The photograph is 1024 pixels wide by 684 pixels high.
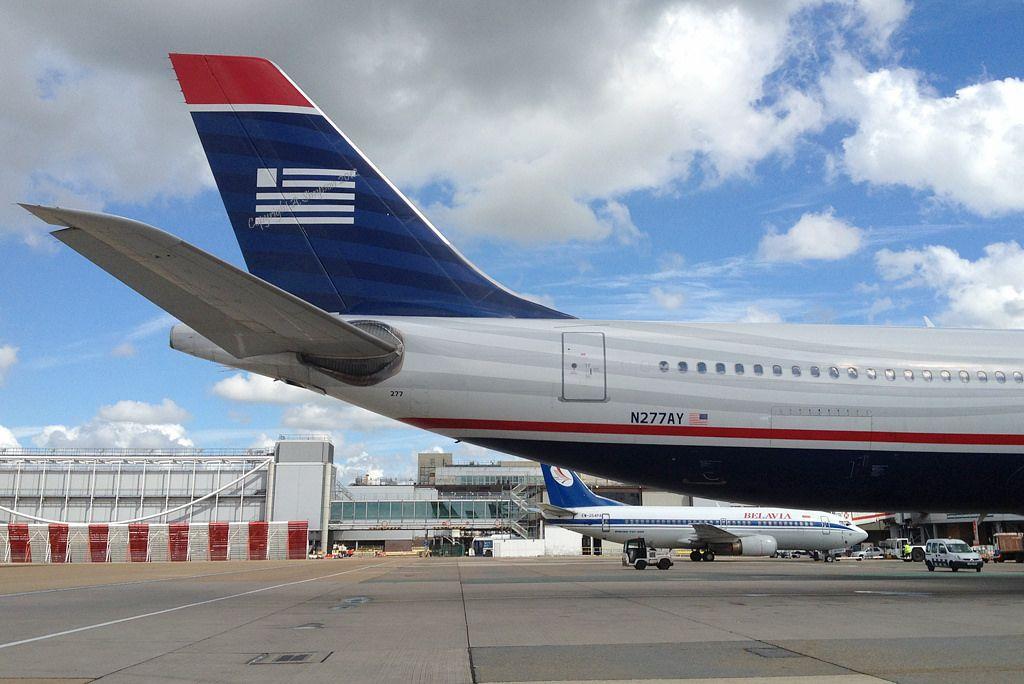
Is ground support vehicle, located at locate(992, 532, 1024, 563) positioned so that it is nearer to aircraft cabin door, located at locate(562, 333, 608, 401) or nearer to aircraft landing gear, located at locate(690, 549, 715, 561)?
aircraft landing gear, located at locate(690, 549, 715, 561)

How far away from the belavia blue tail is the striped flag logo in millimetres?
17

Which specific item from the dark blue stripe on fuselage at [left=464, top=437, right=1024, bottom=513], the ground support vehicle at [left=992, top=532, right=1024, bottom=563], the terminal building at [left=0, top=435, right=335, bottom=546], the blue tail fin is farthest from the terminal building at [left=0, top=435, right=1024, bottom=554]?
the dark blue stripe on fuselage at [left=464, top=437, right=1024, bottom=513]

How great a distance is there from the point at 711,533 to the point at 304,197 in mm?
33868

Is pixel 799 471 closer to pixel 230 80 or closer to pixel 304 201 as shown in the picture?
pixel 304 201

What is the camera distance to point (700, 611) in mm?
10820

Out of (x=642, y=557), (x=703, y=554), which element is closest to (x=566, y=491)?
(x=642, y=557)

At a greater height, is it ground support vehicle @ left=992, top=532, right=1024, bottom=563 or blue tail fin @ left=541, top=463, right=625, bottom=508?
blue tail fin @ left=541, top=463, right=625, bottom=508

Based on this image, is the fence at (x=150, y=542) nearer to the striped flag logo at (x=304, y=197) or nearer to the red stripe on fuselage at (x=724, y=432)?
the striped flag logo at (x=304, y=197)

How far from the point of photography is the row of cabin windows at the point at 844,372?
1286cm

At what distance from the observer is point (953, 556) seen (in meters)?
30.6

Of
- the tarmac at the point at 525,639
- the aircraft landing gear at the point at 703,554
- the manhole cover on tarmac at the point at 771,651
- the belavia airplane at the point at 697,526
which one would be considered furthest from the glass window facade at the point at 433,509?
the manhole cover on tarmac at the point at 771,651

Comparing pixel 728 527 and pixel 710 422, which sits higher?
pixel 710 422

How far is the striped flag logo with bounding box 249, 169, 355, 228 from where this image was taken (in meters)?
12.9

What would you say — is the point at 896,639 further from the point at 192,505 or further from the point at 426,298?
the point at 192,505
